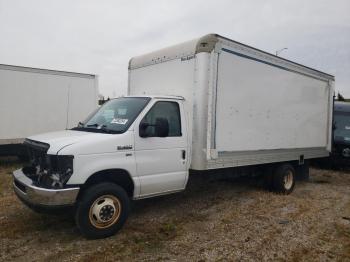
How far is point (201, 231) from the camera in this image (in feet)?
17.7

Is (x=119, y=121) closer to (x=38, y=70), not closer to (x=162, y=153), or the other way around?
(x=162, y=153)

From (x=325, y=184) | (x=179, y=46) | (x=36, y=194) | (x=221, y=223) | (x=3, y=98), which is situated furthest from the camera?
(x=3, y=98)

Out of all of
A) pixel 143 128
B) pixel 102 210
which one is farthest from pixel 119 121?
pixel 102 210

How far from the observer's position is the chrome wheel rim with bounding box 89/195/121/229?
484cm

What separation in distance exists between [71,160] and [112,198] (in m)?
0.88

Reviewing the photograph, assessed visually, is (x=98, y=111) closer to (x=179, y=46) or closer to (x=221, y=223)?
(x=179, y=46)

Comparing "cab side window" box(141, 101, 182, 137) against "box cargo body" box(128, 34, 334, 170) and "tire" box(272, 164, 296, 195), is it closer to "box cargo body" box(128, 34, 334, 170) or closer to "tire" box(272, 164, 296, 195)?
"box cargo body" box(128, 34, 334, 170)

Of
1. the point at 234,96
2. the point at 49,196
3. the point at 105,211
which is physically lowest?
the point at 105,211

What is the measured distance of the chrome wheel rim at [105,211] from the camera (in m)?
4.84

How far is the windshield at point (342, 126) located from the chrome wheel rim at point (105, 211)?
9951mm

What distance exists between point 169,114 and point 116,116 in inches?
35.6

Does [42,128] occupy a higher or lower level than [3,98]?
lower

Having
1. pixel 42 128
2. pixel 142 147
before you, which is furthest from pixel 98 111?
pixel 42 128

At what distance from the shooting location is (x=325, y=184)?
958 centimetres
